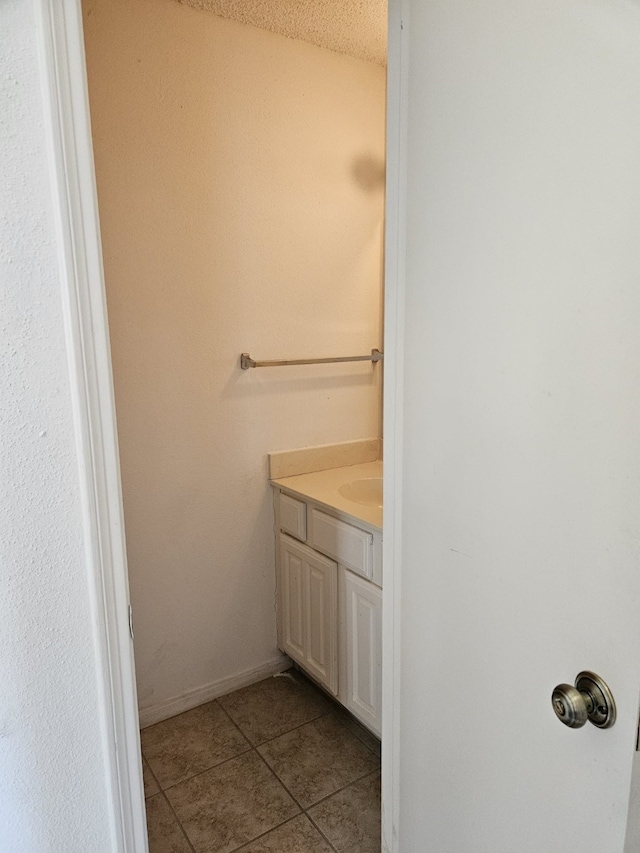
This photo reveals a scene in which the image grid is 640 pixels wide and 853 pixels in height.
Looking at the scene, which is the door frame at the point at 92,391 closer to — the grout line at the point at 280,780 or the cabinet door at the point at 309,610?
the grout line at the point at 280,780

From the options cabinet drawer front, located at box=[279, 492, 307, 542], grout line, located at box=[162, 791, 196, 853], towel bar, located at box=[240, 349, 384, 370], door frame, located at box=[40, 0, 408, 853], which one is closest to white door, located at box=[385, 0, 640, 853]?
door frame, located at box=[40, 0, 408, 853]

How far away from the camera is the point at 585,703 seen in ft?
2.46

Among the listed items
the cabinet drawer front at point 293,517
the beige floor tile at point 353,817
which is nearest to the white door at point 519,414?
the beige floor tile at point 353,817

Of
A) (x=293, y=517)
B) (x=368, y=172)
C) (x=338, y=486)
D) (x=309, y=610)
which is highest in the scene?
(x=368, y=172)

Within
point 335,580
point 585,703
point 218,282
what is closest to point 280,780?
point 335,580

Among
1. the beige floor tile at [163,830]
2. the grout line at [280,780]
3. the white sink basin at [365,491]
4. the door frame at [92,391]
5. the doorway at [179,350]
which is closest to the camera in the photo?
the door frame at [92,391]

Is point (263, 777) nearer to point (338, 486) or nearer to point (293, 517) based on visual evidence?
point (293, 517)

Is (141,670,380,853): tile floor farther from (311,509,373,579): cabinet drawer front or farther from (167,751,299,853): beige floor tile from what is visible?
(311,509,373,579): cabinet drawer front

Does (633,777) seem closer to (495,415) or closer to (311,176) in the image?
(495,415)

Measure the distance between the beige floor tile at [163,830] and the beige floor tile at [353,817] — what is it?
0.38 meters

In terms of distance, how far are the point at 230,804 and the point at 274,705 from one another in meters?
0.46

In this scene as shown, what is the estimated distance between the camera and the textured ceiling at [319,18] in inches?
68.5

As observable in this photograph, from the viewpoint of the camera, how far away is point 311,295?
2162 mm

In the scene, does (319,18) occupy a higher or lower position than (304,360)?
higher
